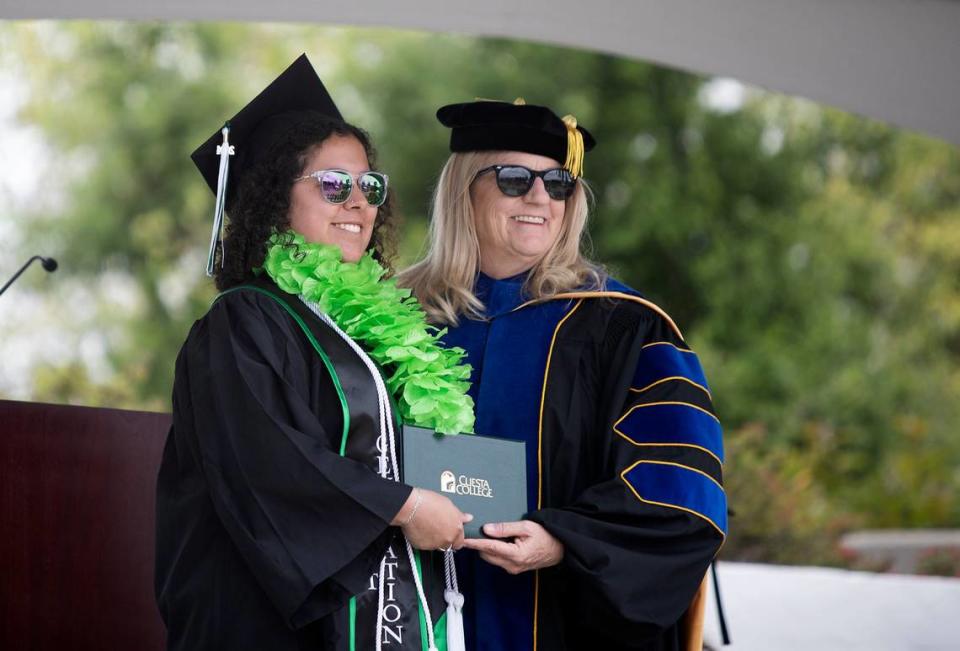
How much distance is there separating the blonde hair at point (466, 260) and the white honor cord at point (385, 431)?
602 millimetres

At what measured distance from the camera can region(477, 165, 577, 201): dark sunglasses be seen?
11.8 ft

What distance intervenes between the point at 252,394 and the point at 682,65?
3017 mm

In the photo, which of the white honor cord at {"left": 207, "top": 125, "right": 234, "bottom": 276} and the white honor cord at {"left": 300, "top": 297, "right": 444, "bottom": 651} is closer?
the white honor cord at {"left": 300, "top": 297, "right": 444, "bottom": 651}

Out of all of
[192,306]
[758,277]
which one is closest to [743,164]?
[758,277]

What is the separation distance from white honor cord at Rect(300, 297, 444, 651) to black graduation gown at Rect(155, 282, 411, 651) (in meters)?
0.03

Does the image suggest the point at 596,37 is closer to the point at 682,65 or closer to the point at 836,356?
the point at 682,65

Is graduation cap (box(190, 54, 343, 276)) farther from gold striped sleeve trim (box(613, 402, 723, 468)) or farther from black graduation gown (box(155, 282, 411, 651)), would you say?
gold striped sleeve trim (box(613, 402, 723, 468))

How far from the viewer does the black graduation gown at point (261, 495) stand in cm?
278

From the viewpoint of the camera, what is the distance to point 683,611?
3227 millimetres

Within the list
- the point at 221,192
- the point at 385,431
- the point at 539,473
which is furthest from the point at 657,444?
the point at 221,192

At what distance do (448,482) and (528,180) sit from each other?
1.04 meters

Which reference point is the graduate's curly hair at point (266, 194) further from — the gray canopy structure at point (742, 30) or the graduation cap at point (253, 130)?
the gray canopy structure at point (742, 30)

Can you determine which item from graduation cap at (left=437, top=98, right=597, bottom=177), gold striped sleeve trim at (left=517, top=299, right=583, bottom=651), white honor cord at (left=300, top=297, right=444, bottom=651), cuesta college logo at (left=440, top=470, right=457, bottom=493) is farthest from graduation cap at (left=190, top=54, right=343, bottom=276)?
gold striped sleeve trim at (left=517, top=299, right=583, bottom=651)

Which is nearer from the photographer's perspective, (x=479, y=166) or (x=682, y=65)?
(x=479, y=166)
